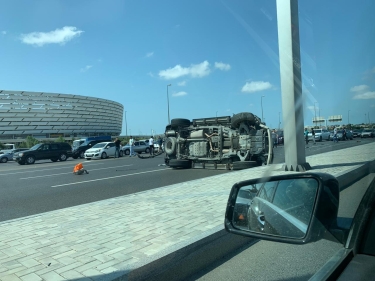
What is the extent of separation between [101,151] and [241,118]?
Result: 17988 mm

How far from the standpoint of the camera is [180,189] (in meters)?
8.70

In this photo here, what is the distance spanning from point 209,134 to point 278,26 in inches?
233

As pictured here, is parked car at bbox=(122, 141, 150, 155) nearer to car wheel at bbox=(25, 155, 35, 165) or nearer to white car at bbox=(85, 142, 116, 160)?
white car at bbox=(85, 142, 116, 160)

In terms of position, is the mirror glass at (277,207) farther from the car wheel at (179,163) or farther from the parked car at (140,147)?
the parked car at (140,147)

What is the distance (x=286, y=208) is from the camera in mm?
2188

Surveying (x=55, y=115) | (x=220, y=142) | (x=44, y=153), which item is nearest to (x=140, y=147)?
(x=44, y=153)

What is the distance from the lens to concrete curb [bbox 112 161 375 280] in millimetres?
3498

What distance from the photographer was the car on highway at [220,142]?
1276cm

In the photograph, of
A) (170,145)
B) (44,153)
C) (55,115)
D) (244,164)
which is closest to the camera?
(244,164)

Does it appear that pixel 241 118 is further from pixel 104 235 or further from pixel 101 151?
pixel 101 151

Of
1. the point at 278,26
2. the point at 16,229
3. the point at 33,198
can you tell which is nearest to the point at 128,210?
the point at 16,229

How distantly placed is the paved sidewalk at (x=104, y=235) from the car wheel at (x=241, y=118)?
5.73 m

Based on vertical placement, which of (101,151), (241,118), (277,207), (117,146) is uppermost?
(241,118)

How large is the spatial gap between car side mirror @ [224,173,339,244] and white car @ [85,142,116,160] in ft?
87.1
